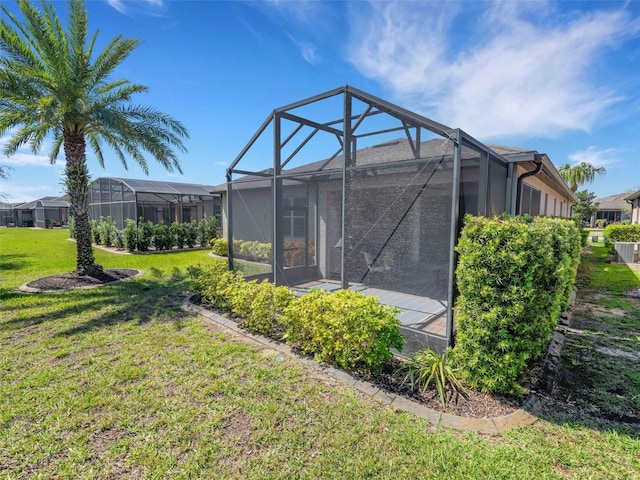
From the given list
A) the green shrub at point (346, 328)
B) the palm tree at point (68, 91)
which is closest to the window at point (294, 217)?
the green shrub at point (346, 328)

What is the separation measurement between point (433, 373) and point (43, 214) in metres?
48.3

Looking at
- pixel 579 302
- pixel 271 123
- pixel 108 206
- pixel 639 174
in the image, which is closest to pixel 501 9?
pixel 271 123

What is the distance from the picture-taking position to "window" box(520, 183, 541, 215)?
696 cm

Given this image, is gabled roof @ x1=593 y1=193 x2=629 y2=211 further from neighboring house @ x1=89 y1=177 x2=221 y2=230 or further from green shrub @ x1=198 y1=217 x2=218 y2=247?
neighboring house @ x1=89 y1=177 x2=221 y2=230

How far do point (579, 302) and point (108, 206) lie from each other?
20.6 m

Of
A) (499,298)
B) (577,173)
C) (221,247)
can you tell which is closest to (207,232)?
(221,247)

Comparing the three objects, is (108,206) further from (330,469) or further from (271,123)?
(330,469)

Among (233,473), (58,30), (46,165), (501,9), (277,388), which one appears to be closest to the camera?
(233,473)

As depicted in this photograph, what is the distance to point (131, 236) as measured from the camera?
13742 mm

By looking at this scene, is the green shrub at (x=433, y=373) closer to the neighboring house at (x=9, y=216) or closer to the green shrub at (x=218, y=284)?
the green shrub at (x=218, y=284)

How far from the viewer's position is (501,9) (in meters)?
5.68

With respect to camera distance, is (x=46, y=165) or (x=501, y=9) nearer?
(x=501, y=9)

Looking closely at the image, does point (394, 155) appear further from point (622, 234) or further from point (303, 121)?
point (622, 234)

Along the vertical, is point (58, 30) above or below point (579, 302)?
above
